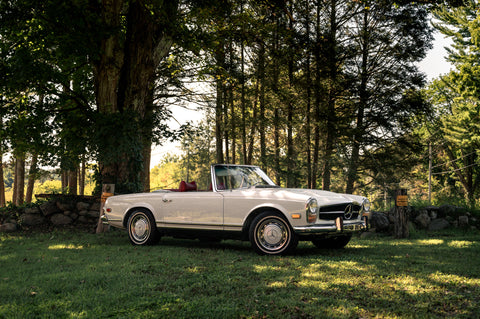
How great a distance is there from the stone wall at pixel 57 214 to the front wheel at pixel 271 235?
7697mm

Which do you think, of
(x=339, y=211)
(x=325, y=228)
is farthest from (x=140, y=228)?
(x=339, y=211)

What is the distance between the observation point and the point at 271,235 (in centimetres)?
712

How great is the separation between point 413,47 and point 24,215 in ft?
58.4

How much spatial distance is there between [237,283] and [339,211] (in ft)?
9.19

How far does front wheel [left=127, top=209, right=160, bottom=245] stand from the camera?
870 cm

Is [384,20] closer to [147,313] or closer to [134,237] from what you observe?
[134,237]

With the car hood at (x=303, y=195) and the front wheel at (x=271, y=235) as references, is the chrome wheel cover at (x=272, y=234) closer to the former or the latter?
the front wheel at (x=271, y=235)

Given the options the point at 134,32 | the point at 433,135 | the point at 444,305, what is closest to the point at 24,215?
the point at 134,32

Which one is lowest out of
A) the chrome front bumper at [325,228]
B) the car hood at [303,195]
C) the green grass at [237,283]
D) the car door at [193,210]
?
the green grass at [237,283]

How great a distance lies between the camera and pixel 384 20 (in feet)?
64.5

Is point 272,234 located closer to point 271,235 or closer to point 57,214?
point 271,235

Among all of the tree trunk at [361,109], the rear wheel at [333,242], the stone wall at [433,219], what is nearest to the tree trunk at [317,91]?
the tree trunk at [361,109]

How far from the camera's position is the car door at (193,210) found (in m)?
7.79

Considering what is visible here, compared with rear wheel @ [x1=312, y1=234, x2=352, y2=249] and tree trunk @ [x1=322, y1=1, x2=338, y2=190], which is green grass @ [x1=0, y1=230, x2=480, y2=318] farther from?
tree trunk @ [x1=322, y1=1, x2=338, y2=190]
